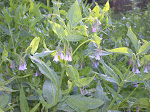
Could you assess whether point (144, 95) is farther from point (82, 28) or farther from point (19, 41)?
point (19, 41)

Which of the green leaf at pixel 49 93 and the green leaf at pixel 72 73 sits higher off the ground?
the green leaf at pixel 72 73

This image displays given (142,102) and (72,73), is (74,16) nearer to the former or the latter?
(72,73)

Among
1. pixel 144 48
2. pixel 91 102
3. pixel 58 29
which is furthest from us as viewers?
pixel 91 102

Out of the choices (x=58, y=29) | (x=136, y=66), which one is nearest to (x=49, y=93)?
(x=58, y=29)

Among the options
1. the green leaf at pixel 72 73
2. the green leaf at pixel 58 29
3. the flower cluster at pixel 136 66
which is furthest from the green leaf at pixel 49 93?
the flower cluster at pixel 136 66

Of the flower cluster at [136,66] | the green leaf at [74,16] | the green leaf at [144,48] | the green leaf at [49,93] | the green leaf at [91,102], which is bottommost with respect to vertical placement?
the green leaf at [91,102]

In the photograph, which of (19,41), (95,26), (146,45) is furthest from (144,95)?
(19,41)

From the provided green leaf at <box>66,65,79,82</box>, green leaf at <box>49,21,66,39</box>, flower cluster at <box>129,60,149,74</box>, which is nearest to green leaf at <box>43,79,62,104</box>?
green leaf at <box>66,65,79,82</box>

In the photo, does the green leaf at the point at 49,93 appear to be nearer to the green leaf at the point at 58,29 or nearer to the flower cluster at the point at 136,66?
the green leaf at the point at 58,29

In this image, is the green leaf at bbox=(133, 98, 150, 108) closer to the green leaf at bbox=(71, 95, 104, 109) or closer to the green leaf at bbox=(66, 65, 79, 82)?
the green leaf at bbox=(71, 95, 104, 109)

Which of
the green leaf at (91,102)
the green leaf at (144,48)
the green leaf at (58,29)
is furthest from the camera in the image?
the green leaf at (91,102)
